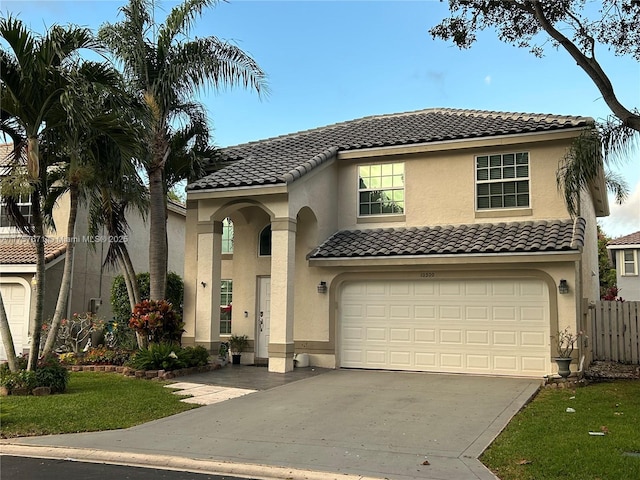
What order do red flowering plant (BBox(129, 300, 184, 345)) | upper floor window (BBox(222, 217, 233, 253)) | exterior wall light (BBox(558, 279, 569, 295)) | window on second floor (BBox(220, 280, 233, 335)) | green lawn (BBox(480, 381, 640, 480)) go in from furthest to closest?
upper floor window (BBox(222, 217, 233, 253)), window on second floor (BBox(220, 280, 233, 335)), red flowering plant (BBox(129, 300, 184, 345)), exterior wall light (BBox(558, 279, 569, 295)), green lawn (BBox(480, 381, 640, 480))

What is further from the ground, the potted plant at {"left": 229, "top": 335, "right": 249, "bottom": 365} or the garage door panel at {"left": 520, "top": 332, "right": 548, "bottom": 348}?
the garage door panel at {"left": 520, "top": 332, "right": 548, "bottom": 348}

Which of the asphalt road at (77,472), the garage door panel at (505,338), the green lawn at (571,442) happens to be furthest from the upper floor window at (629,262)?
the asphalt road at (77,472)

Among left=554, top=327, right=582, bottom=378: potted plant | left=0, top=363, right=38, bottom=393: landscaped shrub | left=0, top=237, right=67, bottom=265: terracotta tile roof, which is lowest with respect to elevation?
left=0, top=363, right=38, bottom=393: landscaped shrub

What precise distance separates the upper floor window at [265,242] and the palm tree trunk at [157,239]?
2.91 metres

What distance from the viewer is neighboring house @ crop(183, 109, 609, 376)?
14.3 m

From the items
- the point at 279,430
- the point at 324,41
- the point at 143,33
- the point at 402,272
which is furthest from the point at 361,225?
the point at 279,430

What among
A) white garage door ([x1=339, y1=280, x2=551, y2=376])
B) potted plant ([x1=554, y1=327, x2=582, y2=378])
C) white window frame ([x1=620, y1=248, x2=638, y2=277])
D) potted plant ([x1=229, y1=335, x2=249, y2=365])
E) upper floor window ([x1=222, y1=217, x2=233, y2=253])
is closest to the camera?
potted plant ([x1=554, y1=327, x2=582, y2=378])

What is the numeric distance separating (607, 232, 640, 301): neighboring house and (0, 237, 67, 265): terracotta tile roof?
25.5 meters

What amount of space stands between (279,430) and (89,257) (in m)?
14.0

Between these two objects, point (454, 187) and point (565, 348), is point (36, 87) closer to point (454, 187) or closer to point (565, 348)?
point (454, 187)

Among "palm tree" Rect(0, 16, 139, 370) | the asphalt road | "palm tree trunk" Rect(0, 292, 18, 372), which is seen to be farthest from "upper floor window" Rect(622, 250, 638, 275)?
the asphalt road

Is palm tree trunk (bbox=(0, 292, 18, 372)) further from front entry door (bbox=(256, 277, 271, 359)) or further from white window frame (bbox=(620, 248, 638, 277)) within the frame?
white window frame (bbox=(620, 248, 638, 277))

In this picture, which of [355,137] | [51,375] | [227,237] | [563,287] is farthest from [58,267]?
[563,287]

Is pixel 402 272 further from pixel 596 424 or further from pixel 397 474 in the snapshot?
pixel 397 474
